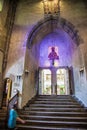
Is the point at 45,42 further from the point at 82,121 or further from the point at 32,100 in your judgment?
the point at 82,121

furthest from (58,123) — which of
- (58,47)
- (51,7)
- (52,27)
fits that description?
(51,7)

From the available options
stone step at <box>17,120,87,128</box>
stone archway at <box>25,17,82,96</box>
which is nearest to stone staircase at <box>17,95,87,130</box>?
stone step at <box>17,120,87,128</box>

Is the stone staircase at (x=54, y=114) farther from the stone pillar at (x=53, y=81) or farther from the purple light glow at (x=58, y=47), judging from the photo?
the purple light glow at (x=58, y=47)

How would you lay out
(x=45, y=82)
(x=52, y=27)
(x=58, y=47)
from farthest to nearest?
(x=58, y=47), (x=45, y=82), (x=52, y=27)

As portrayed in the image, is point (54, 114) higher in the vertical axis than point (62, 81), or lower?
lower

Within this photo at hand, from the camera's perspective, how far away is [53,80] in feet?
31.2

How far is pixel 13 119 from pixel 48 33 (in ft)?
23.6

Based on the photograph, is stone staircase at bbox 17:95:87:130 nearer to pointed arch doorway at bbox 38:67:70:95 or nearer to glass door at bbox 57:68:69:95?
glass door at bbox 57:68:69:95

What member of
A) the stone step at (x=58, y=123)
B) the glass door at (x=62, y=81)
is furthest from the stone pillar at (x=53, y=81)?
the stone step at (x=58, y=123)

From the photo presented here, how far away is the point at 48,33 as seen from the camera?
33.2 ft

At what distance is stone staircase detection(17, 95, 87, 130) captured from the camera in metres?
5.18

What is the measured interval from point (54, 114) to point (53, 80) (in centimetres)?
363

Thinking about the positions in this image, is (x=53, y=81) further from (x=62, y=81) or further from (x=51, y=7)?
(x=51, y=7)

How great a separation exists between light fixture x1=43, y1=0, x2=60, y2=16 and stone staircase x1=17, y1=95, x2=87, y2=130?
5.51 metres
